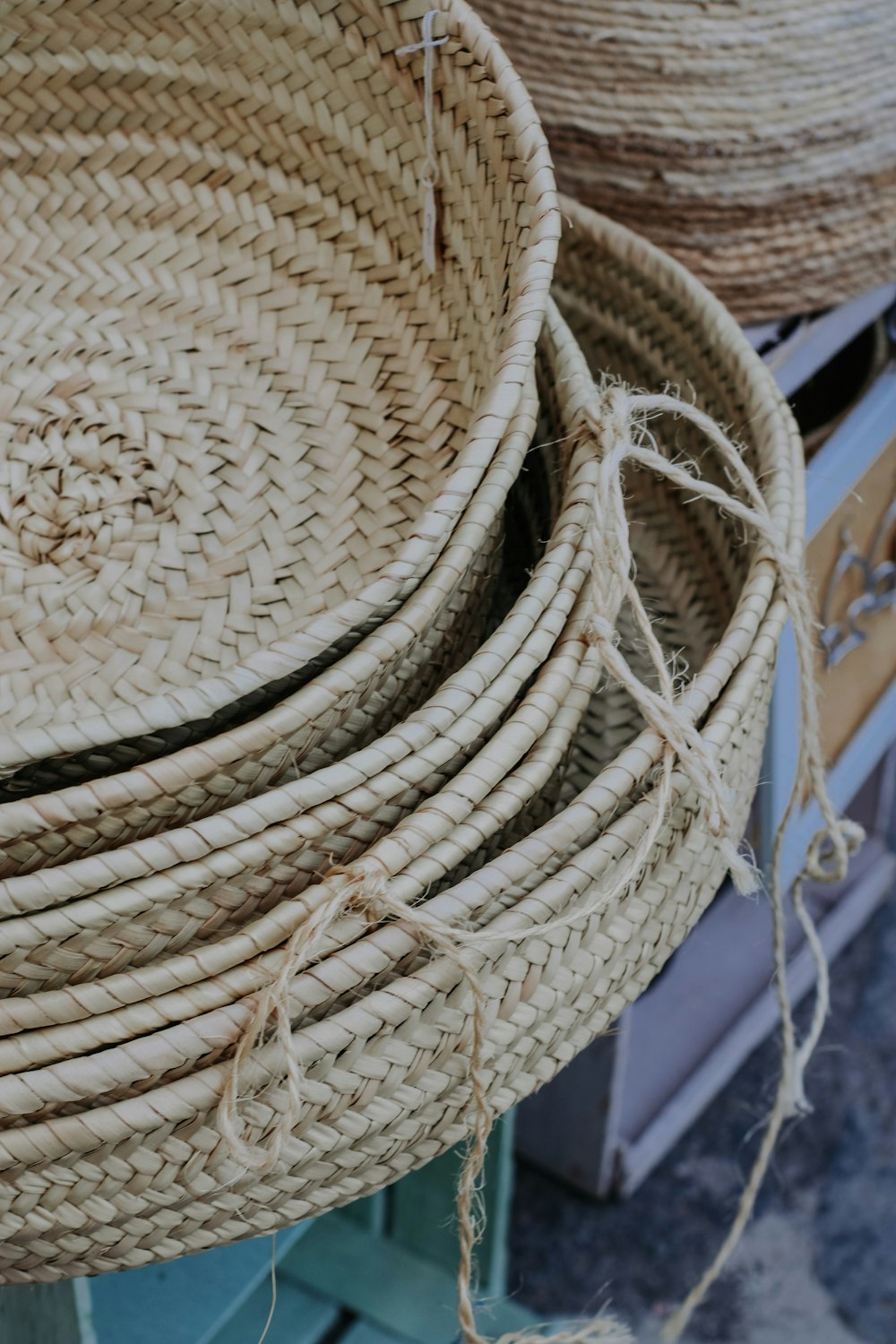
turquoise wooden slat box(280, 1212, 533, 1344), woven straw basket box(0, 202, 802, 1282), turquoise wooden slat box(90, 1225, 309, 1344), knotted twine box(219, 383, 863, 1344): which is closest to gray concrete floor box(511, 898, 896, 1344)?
turquoise wooden slat box(280, 1212, 533, 1344)

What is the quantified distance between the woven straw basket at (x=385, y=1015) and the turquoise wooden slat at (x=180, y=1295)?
30cm

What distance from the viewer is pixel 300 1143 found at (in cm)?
39

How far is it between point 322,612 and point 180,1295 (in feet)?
1.35

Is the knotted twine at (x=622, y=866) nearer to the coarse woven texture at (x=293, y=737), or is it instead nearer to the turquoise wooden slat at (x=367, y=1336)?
the coarse woven texture at (x=293, y=737)

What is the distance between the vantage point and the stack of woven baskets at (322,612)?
382 mm

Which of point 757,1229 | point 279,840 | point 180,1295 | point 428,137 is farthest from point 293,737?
point 757,1229

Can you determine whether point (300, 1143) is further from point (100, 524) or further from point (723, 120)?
point (723, 120)

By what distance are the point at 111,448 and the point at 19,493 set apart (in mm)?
46

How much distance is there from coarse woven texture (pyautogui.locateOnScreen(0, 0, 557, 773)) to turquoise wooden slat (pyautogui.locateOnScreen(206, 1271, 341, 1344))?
0.44 meters

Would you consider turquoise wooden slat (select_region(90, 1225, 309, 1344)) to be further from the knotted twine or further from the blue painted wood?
the knotted twine

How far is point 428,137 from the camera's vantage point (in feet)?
1.84

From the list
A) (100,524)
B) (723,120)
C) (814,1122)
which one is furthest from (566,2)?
(814,1122)

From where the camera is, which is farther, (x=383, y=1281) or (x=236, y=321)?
(x=383, y=1281)

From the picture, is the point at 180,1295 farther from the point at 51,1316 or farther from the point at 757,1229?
the point at 757,1229
